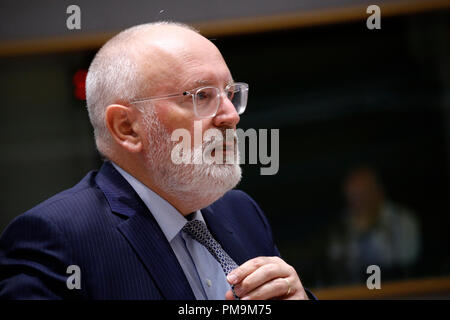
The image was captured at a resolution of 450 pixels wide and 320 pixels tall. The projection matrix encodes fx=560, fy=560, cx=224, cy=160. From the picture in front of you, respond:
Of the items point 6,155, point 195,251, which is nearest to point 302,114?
point 6,155

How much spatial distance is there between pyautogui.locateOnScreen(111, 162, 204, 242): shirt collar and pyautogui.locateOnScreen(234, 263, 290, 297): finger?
0.25 m

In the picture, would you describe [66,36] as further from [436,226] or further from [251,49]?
[436,226]

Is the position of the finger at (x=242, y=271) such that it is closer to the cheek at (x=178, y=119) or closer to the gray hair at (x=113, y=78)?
the cheek at (x=178, y=119)

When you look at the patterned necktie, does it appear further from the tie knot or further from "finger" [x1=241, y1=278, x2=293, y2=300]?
"finger" [x1=241, y1=278, x2=293, y2=300]

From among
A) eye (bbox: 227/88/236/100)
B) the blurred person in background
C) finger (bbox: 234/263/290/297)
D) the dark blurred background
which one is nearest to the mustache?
eye (bbox: 227/88/236/100)

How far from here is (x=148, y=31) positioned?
1478mm

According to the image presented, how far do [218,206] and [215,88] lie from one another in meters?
0.40

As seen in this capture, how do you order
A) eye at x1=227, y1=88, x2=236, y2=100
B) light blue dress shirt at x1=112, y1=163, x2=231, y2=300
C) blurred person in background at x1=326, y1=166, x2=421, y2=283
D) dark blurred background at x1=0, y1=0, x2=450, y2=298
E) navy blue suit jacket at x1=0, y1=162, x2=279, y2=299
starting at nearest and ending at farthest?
navy blue suit jacket at x1=0, y1=162, x2=279, y2=299, light blue dress shirt at x1=112, y1=163, x2=231, y2=300, eye at x1=227, y1=88, x2=236, y2=100, dark blurred background at x1=0, y1=0, x2=450, y2=298, blurred person in background at x1=326, y1=166, x2=421, y2=283

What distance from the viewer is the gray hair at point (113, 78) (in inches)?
56.4

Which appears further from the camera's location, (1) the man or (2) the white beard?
(2) the white beard

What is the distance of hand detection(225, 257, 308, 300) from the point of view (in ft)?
4.05

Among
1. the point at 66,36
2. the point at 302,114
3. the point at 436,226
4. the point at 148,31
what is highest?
the point at 66,36

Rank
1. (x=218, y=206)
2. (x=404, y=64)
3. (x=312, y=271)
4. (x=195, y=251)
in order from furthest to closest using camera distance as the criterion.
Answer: (x=404, y=64)
(x=312, y=271)
(x=218, y=206)
(x=195, y=251)

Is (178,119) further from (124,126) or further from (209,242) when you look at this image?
(209,242)
